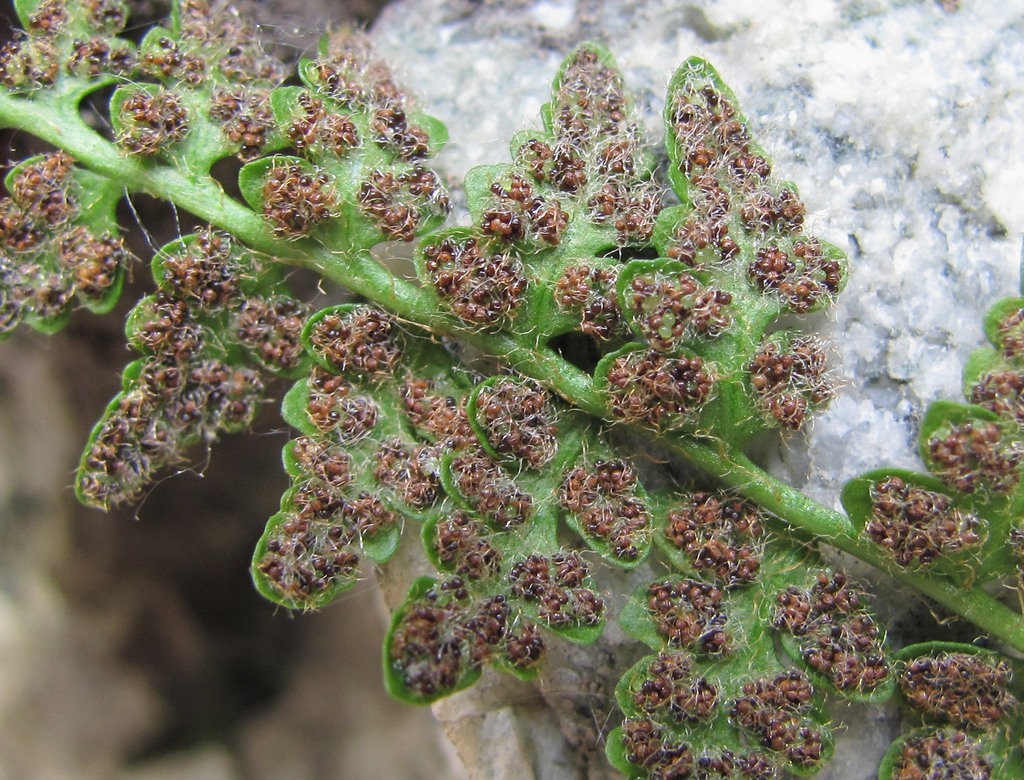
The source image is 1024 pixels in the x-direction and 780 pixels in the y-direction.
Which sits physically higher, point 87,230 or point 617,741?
point 87,230

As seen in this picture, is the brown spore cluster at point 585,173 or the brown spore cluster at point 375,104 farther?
the brown spore cluster at point 375,104

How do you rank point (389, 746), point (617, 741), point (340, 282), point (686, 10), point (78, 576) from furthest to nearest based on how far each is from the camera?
point (389, 746) < point (78, 576) < point (686, 10) < point (340, 282) < point (617, 741)

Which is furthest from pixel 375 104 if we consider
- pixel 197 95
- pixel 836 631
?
pixel 836 631

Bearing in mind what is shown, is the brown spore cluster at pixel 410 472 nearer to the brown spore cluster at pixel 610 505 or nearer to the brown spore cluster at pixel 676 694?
the brown spore cluster at pixel 610 505

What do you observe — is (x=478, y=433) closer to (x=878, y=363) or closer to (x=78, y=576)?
(x=878, y=363)

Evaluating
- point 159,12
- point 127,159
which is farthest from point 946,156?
point 159,12

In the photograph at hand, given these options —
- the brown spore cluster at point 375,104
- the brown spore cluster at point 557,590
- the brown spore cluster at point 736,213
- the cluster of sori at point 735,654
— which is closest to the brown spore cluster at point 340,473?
the brown spore cluster at point 557,590

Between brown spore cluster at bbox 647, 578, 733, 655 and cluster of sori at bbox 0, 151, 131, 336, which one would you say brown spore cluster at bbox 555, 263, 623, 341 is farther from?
cluster of sori at bbox 0, 151, 131, 336
